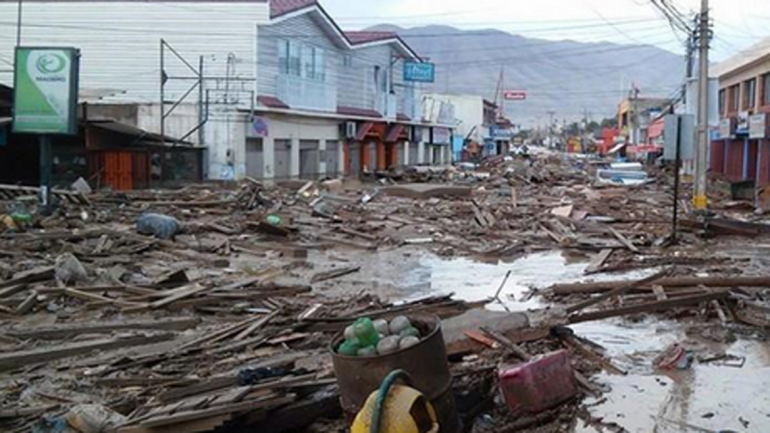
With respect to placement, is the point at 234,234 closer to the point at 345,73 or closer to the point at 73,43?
the point at 73,43

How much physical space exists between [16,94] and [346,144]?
29.0 meters

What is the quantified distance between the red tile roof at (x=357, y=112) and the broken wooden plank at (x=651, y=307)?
3686 cm

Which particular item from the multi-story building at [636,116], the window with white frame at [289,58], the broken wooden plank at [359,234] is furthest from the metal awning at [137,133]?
the multi-story building at [636,116]

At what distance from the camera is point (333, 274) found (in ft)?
49.6

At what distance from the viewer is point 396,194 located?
115ft

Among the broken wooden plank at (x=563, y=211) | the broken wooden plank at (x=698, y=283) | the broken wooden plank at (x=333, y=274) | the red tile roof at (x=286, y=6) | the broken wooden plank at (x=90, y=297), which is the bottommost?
the broken wooden plank at (x=333, y=274)

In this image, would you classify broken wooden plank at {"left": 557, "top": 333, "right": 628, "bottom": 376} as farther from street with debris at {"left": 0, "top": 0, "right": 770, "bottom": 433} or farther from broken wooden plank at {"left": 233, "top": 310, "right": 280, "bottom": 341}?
broken wooden plank at {"left": 233, "top": 310, "right": 280, "bottom": 341}

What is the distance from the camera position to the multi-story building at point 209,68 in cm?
3609

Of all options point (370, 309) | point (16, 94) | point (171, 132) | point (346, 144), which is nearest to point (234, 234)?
point (16, 94)

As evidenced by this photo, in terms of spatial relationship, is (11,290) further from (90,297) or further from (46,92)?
(46,92)

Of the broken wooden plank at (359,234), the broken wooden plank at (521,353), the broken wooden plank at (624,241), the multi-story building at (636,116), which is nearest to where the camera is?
the broken wooden plank at (521,353)

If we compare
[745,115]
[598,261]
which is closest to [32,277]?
[598,261]

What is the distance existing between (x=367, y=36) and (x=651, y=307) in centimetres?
4293

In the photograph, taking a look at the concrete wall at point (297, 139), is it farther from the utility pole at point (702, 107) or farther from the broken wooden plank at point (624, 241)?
the broken wooden plank at point (624, 241)
